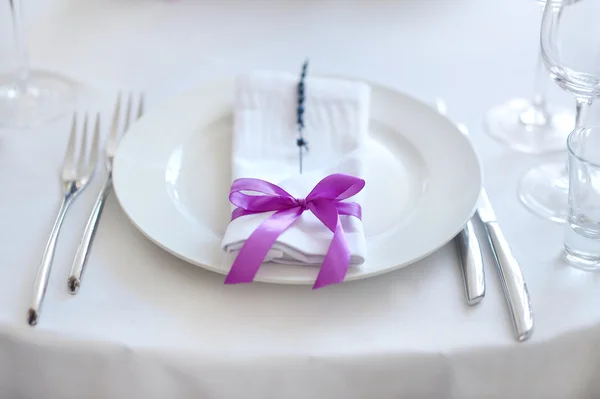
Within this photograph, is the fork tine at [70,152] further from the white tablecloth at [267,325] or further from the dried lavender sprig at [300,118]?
the dried lavender sprig at [300,118]

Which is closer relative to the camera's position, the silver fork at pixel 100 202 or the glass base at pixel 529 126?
the silver fork at pixel 100 202

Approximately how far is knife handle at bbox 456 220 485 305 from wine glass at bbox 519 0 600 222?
0.37 feet

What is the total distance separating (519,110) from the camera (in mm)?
980

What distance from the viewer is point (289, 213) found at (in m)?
0.71

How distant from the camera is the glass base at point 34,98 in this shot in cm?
95

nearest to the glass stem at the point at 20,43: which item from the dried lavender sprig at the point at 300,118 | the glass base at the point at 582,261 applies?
the dried lavender sprig at the point at 300,118

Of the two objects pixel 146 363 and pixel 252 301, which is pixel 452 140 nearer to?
pixel 252 301

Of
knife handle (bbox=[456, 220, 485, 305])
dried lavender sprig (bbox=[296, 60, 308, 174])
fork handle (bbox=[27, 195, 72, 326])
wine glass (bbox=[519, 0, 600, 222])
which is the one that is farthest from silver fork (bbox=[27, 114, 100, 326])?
wine glass (bbox=[519, 0, 600, 222])

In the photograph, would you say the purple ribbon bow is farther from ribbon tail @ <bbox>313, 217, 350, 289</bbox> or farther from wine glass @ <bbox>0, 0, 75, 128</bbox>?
wine glass @ <bbox>0, 0, 75, 128</bbox>

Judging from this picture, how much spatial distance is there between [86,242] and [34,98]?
353 mm

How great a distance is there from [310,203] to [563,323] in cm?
26

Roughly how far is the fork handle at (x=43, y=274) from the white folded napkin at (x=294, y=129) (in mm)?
195

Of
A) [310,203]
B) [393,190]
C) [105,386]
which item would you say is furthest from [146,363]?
[393,190]

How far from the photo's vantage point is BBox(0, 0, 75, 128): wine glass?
0.95 meters
